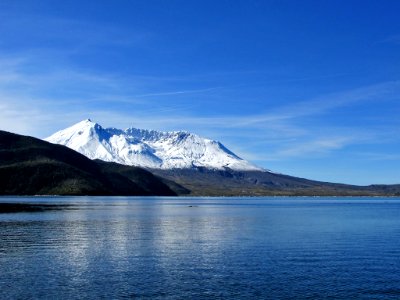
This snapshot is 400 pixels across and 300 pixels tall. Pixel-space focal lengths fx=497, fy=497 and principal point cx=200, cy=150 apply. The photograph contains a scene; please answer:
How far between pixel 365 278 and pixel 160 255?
2875 cm

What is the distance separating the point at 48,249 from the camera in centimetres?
7650

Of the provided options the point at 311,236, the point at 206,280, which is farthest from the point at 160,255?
the point at 311,236

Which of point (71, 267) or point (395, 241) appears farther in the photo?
point (395, 241)

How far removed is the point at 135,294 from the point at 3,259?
28.0m

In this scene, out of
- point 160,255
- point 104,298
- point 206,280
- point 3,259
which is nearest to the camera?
point 104,298

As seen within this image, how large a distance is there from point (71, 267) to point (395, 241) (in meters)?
58.7

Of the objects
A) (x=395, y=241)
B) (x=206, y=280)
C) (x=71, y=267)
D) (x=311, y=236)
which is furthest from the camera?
(x=311, y=236)

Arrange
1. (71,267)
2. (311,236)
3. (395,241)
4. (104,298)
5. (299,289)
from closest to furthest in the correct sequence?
(104,298), (299,289), (71,267), (395,241), (311,236)

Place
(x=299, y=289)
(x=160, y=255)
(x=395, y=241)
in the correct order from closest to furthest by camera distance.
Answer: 1. (x=299, y=289)
2. (x=160, y=255)
3. (x=395, y=241)

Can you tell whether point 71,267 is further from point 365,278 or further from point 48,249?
point 365,278

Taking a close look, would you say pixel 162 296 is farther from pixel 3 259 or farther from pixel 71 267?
pixel 3 259

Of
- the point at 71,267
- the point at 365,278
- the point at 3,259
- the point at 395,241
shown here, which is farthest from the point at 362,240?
the point at 3,259

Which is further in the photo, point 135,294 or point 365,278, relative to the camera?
point 365,278

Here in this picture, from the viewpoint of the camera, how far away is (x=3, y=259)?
66.2 m
